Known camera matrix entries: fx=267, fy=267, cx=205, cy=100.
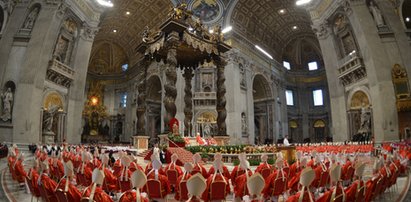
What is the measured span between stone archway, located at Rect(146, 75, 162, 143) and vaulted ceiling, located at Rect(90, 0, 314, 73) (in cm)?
508

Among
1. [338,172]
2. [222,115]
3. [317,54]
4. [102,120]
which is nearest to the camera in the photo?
[338,172]

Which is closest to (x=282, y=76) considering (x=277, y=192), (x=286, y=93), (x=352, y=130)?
(x=286, y=93)

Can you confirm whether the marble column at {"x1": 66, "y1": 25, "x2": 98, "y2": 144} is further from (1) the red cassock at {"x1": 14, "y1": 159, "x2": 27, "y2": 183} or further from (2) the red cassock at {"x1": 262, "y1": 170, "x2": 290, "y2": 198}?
(2) the red cassock at {"x1": 262, "y1": 170, "x2": 290, "y2": 198}

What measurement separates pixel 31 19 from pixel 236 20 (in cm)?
1622

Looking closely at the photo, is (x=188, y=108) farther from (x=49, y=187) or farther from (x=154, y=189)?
(x=49, y=187)

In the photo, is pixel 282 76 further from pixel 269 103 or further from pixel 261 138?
pixel 261 138

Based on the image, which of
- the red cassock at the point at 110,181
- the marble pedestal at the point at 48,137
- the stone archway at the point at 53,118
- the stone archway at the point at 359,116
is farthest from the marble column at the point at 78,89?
the stone archway at the point at 359,116

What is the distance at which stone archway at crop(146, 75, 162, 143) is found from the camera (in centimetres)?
2717

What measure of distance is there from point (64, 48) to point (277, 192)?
18601 mm

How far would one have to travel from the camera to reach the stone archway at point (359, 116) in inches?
634

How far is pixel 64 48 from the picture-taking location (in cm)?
1834

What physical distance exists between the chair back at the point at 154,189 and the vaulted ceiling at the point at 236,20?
2201 centimetres

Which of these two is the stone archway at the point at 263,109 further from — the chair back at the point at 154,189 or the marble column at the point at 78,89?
the chair back at the point at 154,189

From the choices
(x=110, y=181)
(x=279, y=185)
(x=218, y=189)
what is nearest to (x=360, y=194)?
(x=279, y=185)
